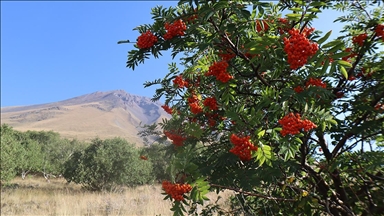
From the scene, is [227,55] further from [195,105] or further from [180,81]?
[180,81]

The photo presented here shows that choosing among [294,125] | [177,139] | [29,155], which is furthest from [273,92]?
[29,155]

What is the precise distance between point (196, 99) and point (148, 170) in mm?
15186

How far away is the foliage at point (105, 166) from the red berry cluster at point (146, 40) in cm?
1396

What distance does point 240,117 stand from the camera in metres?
2.05

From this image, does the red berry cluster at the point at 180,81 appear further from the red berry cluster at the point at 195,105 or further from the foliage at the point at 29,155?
the foliage at the point at 29,155

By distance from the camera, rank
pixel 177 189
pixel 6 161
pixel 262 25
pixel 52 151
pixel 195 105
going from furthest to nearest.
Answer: pixel 52 151
pixel 6 161
pixel 195 105
pixel 177 189
pixel 262 25

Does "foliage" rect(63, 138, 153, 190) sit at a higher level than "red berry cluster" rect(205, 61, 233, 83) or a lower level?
lower

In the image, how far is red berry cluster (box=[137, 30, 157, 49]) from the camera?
2.12 metres

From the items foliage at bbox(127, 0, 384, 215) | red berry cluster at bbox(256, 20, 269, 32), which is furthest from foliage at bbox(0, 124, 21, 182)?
red berry cluster at bbox(256, 20, 269, 32)

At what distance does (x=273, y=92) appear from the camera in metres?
1.89

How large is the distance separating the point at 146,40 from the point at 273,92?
40.9 inches

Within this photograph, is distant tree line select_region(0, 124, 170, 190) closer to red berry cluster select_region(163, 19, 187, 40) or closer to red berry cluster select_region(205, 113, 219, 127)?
red berry cluster select_region(205, 113, 219, 127)

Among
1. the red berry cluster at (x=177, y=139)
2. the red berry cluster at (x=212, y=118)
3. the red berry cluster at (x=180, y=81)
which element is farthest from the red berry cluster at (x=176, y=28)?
the red berry cluster at (x=177, y=139)

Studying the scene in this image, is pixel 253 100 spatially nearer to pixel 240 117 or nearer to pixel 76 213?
pixel 240 117
